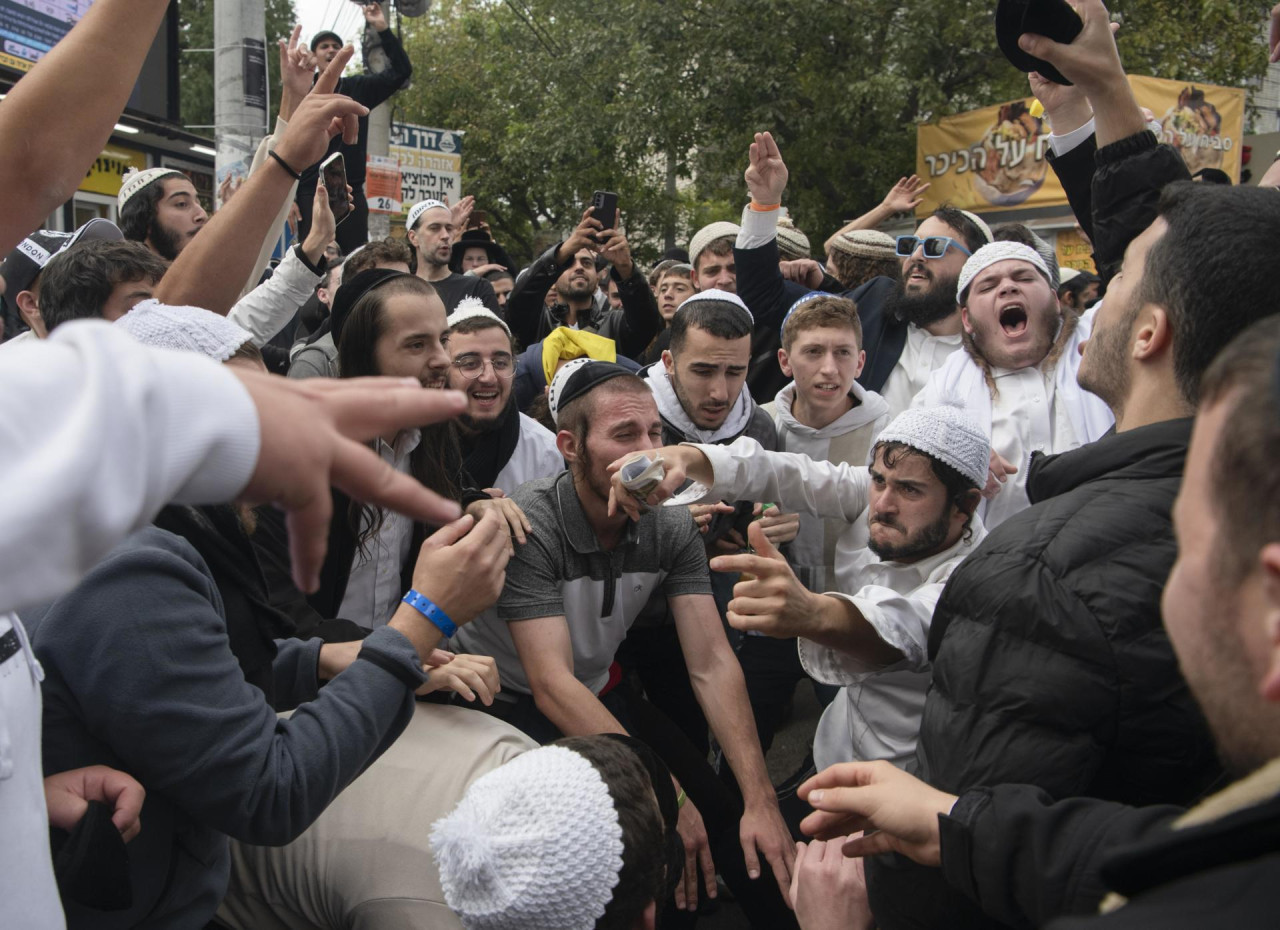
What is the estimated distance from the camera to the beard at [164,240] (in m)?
4.39

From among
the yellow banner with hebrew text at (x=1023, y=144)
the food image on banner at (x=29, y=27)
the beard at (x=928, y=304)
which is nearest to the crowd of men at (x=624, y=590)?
the beard at (x=928, y=304)

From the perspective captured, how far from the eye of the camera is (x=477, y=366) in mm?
3887

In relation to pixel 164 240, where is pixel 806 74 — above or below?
above

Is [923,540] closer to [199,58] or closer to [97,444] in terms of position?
[97,444]

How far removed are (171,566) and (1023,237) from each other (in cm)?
449

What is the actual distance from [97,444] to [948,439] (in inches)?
92.7

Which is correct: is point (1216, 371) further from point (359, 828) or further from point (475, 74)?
point (475, 74)

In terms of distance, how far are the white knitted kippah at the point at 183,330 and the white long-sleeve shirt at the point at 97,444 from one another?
3.78 ft

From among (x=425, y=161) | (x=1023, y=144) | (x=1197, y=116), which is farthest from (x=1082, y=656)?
(x=1023, y=144)

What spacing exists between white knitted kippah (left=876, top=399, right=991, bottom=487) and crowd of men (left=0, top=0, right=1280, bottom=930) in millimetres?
12

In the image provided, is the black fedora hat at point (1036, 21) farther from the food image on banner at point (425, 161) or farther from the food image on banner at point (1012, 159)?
the food image on banner at point (1012, 159)

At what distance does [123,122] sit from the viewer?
41.8 feet

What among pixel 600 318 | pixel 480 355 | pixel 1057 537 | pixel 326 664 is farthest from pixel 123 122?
pixel 1057 537

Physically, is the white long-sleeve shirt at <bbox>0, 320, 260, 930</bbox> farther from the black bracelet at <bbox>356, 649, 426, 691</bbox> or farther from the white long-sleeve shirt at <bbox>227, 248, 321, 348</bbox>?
the white long-sleeve shirt at <bbox>227, 248, 321, 348</bbox>
